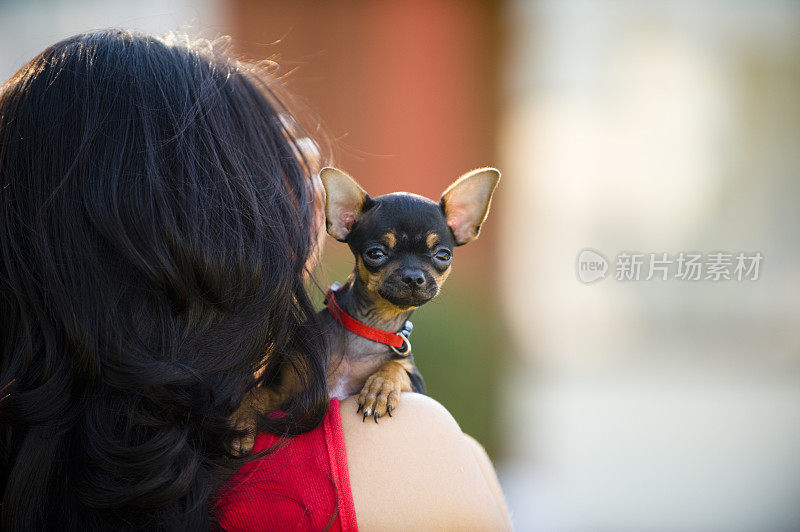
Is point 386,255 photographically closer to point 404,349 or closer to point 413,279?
point 413,279

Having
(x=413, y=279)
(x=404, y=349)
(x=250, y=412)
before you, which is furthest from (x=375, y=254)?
(x=250, y=412)

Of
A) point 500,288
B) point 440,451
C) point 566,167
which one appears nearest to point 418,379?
point 440,451

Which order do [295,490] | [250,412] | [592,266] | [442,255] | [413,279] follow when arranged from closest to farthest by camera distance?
[295,490] → [250,412] → [413,279] → [442,255] → [592,266]

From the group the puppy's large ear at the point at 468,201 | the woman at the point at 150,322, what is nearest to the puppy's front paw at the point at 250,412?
the woman at the point at 150,322

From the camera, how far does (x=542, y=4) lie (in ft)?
17.3

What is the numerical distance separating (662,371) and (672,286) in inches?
25.3

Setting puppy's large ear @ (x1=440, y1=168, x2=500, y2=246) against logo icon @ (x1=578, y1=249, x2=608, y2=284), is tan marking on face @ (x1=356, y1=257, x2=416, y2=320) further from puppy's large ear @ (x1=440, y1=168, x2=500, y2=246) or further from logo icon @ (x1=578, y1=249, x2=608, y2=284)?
logo icon @ (x1=578, y1=249, x2=608, y2=284)

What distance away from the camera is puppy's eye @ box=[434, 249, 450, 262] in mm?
1712

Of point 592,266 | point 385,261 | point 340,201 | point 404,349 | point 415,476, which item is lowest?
point 592,266

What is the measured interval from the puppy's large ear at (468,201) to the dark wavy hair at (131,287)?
1.95 ft

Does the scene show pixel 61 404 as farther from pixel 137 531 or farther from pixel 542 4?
pixel 542 4

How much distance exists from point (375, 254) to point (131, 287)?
26.2 inches

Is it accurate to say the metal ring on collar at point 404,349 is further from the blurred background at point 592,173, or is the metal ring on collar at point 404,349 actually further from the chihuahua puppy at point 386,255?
the blurred background at point 592,173

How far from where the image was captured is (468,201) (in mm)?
1773
